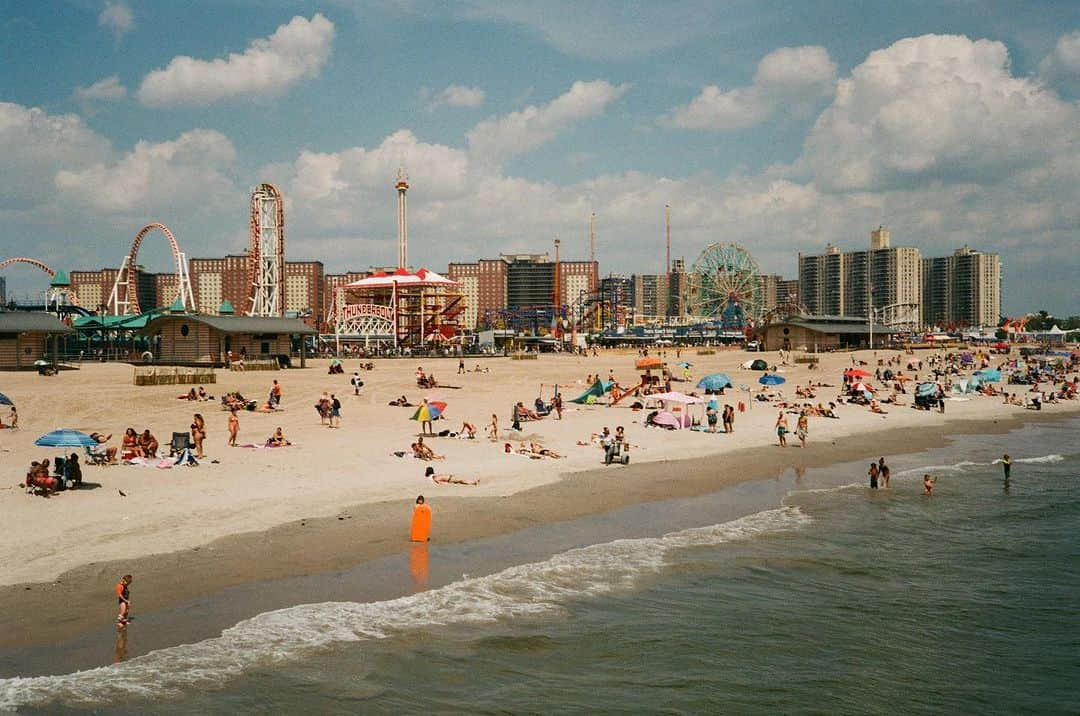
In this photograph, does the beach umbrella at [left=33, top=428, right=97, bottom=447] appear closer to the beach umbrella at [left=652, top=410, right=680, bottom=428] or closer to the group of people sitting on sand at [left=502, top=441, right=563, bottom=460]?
the group of people sitting on sand at [left=502, top=441, right=563, bottom=460]

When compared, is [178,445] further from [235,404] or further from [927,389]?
[927,389]

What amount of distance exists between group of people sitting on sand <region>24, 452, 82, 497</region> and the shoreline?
16.3ft

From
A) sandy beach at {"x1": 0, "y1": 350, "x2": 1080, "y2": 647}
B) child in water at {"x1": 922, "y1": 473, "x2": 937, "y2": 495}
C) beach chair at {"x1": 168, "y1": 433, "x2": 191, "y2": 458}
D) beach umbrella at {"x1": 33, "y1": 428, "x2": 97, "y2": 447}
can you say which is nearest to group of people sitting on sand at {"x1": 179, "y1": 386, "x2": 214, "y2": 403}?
sandy beach at {"x1": 0, "y1": 350, "x2": 1080, "y2": 647}

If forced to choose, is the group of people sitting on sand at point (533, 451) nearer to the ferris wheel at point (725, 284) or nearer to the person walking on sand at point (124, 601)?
the person walking on sand at point (124, 601)

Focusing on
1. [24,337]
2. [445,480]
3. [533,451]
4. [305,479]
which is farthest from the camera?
[24,337]

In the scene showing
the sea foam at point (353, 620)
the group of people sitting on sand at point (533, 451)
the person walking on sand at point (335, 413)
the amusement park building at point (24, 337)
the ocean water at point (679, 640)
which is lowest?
the ocean water at point (679, 640)

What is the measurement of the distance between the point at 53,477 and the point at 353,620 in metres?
9.85

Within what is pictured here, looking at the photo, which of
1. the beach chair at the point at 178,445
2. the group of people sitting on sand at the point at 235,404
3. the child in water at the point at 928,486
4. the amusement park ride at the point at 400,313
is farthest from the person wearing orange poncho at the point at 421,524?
the amusement park ride at the point at 400,313

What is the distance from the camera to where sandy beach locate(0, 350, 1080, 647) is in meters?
13.6

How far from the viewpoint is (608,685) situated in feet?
34.9

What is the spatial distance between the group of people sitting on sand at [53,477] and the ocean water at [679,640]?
8624mm

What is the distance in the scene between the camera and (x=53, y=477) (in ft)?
58.2

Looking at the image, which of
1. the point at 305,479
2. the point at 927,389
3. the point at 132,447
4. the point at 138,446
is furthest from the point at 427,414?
the point at 927,389

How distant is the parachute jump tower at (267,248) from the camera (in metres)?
89.8
